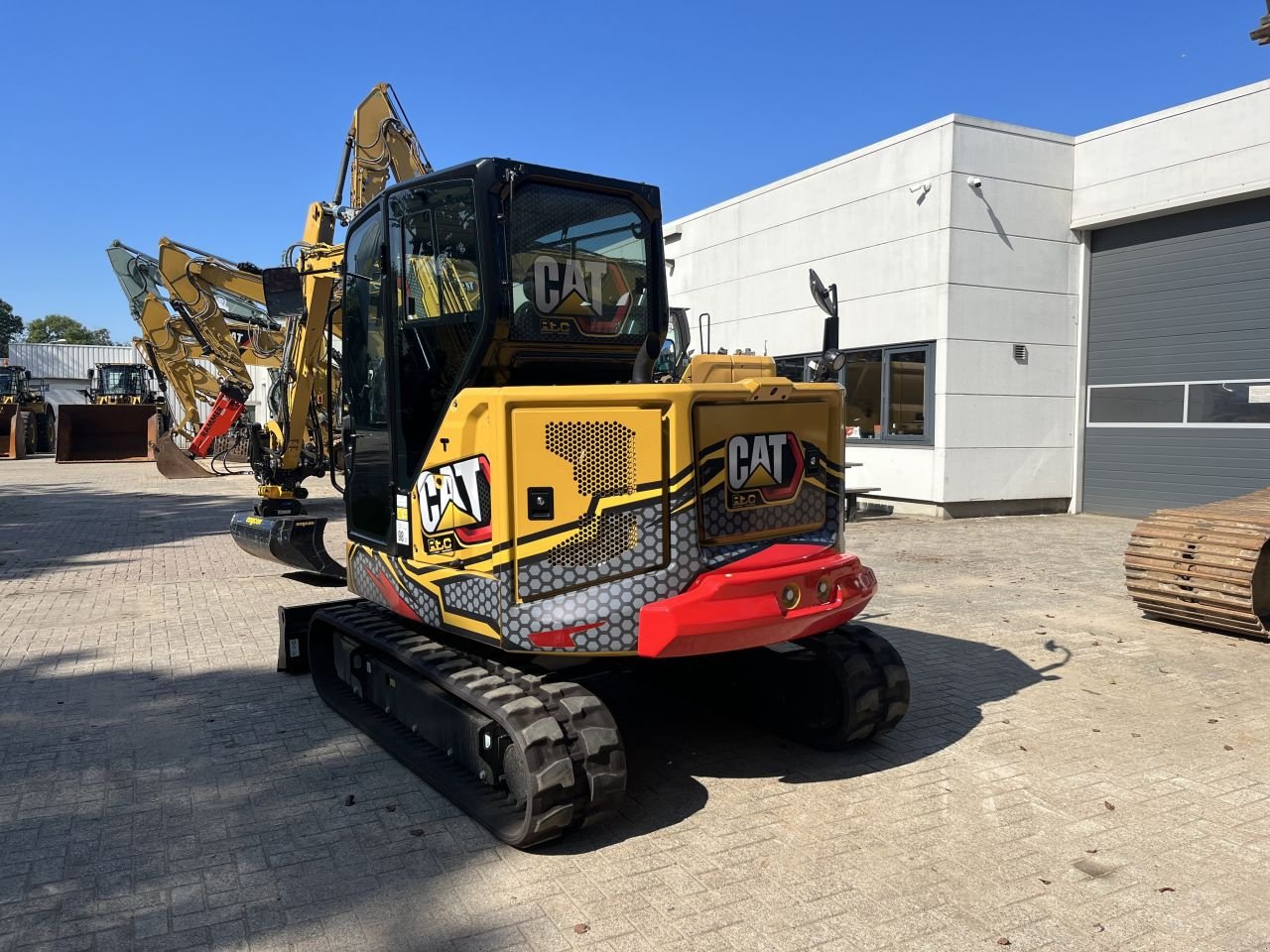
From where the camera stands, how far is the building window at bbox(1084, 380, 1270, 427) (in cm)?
1287

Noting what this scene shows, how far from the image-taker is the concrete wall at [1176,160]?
1242 centimetres

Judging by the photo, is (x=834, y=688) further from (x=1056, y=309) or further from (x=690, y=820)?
(x=1056, y=309)

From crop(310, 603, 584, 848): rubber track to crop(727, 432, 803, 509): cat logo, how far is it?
127 centimetres

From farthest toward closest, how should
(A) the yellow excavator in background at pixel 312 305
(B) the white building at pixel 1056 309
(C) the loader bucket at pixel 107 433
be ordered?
(C) the loader bucket at pixel 107 433 → (B) the white building at pixel 1056 309 → (A) the yellow excavator in background at pixel 312 305

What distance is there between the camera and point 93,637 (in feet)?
24.2

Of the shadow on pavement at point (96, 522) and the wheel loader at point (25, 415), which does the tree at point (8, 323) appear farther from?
the shadow on pavement at point (96, 522)

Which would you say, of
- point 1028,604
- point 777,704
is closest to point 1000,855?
point 777,704

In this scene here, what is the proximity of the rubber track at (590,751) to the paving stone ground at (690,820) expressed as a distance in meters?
0.20

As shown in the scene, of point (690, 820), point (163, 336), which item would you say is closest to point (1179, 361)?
point (690, 820)

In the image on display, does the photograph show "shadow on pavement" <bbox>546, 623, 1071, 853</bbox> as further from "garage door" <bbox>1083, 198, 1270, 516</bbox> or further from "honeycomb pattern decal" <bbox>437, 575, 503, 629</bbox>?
"garage door" <bbox>1083, 198, 1270, 516</bbox>

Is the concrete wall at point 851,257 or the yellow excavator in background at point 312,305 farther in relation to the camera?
the concrete wall at point 851,257

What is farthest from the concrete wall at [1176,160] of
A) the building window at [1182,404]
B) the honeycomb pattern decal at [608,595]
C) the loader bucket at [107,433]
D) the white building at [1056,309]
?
the loader bucket at [107,433]

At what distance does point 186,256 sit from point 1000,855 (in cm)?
1930

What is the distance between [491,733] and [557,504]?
1.03 m
